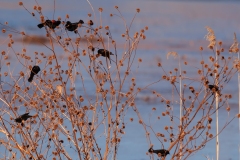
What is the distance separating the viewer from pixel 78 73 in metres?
2.45

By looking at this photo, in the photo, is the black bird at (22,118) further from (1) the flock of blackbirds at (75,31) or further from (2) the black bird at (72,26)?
(2) the black bird at (72,26)

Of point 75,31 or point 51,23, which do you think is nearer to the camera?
point 51,23

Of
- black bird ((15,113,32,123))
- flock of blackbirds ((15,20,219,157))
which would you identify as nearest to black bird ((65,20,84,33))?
flock of blackbirds ((15,20,219,157))

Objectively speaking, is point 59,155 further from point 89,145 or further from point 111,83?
point 111,83

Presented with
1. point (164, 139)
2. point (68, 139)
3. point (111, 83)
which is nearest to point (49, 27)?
point (111, 83)

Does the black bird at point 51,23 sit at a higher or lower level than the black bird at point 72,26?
lower

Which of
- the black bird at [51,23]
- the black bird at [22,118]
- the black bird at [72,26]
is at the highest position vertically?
the black bird at [72,26]

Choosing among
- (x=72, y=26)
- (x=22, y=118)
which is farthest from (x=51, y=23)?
(x=22, y=118)

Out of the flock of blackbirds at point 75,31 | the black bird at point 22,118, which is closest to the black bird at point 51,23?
the flock of blackbirds at point 75,31

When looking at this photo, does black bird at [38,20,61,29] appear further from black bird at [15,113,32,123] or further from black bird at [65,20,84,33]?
black bird at [15,113,32,123]

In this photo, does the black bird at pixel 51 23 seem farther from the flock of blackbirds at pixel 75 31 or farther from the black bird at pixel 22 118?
the black bird at pixel 22 118

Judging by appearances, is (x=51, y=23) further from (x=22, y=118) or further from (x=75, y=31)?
(x=22, y=118)

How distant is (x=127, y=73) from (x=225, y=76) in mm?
449

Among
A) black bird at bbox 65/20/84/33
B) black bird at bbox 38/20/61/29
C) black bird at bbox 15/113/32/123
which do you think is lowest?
black bird at bbox 15/113/32/123
